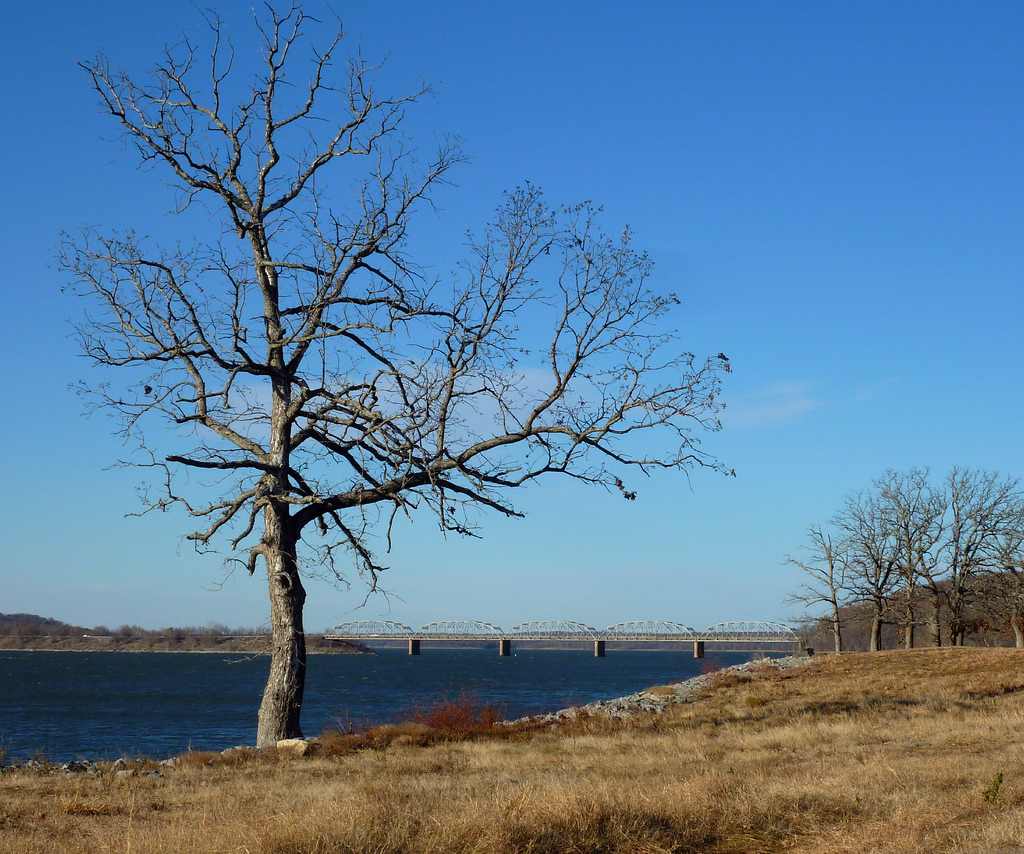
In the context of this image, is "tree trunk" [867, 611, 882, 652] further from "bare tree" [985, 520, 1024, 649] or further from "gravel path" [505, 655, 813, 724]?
"gravel path" [505, 655, 813, 724]

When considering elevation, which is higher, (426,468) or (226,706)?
(426,468)

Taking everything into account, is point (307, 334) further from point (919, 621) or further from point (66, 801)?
point (919, 621)

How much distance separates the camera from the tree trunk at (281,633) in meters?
17.6

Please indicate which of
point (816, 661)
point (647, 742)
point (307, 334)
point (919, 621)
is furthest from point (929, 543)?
point (307, 334)

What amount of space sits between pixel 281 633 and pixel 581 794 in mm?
8943

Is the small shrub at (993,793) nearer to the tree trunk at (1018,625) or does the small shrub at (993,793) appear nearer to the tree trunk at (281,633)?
the tree trunk at (281,633)

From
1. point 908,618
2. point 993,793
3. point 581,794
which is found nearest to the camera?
point 581,794

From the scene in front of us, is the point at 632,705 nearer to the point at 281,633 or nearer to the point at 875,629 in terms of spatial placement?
the point at 281,633

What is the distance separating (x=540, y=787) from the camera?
36.3 feet

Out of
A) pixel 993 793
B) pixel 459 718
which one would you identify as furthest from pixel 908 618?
pixel 993 793

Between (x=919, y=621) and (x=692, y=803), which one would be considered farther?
(x=919, y=621)

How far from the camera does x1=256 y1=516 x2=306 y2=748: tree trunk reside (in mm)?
17609

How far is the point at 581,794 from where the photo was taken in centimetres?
1001

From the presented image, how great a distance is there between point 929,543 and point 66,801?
5982cm
